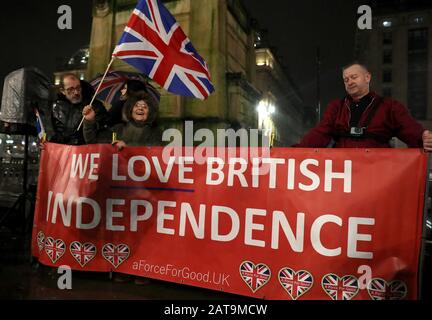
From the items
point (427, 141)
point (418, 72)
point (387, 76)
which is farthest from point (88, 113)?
point (418, 72)

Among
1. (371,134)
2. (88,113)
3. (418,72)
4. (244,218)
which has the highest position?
(418,72)

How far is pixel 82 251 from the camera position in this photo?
399 cm

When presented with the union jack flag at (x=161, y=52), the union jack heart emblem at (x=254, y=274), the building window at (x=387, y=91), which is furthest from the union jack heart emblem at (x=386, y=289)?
the building window at (x=387, y=91)

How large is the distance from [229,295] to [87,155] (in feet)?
7.44

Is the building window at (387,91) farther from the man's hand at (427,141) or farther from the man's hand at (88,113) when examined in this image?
the man's hand at (88,113)

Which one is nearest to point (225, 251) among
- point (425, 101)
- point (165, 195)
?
point (165, 195)

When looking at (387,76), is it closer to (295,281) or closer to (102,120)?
(102,120)

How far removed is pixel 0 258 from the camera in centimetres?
480

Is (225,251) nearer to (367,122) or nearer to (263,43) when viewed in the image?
(367,122)

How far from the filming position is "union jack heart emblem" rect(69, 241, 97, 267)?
3.96 m

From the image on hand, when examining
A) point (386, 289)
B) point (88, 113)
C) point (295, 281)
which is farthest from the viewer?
point (88, 113)

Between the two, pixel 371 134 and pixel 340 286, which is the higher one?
pixel 371 134

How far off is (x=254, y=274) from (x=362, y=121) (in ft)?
6.33

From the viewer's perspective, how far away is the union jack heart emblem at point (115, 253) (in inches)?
151
